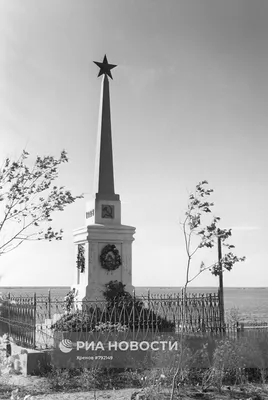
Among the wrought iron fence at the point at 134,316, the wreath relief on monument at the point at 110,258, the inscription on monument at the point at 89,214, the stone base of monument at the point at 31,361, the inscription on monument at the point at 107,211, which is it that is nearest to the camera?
the stone base of monument at the point at 31,361

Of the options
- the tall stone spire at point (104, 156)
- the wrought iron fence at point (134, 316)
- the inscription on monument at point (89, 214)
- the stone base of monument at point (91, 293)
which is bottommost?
the wrought iron fence at point (134, 316)

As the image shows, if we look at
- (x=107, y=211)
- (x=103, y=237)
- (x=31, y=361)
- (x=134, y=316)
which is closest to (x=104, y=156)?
(x=107, y=211)

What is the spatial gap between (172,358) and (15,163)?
5.82 meters

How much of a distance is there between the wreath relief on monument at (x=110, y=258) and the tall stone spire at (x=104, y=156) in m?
1.95

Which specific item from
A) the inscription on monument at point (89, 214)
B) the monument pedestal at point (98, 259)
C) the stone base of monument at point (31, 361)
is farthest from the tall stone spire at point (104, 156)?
the stone base of monument at point (31, 361)

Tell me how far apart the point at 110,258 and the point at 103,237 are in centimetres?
78

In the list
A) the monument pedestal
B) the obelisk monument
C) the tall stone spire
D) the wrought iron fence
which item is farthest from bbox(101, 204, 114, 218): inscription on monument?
the wrought iron fence

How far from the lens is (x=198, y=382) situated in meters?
10.8

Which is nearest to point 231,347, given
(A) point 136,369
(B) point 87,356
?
(A) point 136,369

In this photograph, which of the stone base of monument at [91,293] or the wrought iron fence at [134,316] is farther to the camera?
the stone base of monument at [91,293]

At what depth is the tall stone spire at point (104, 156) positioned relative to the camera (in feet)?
54.7

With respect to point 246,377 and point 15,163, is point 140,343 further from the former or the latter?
point 15,163

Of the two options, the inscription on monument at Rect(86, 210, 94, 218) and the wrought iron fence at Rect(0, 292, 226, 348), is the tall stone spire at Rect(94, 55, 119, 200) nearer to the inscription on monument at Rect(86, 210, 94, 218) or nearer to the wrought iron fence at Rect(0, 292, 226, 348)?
the inscription on monument at Rect(86, 210, 94, 218)

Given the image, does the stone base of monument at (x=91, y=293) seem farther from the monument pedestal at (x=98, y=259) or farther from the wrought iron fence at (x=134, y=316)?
the wrought iron fence at (x=134, y=316)
